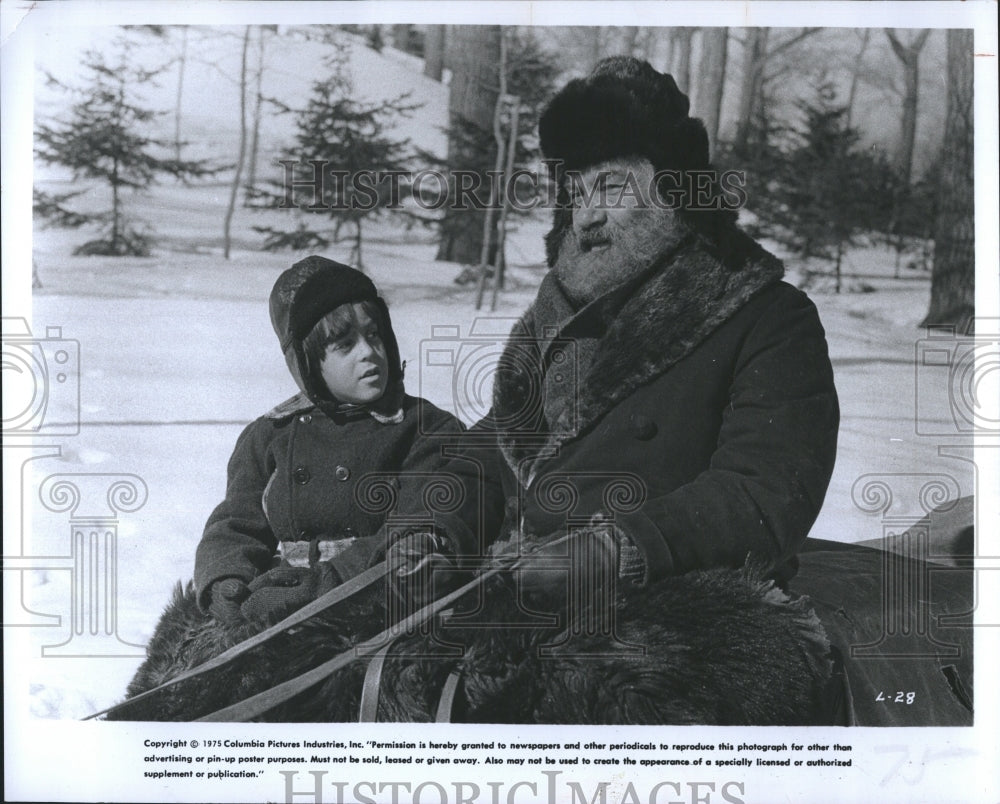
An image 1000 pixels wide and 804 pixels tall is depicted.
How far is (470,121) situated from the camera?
373cm

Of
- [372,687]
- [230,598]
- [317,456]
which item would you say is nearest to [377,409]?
[317,456]

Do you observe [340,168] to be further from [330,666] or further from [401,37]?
[330,666]

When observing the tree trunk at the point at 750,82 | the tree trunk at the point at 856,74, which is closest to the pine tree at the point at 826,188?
the tree trunk at the point at 856,74

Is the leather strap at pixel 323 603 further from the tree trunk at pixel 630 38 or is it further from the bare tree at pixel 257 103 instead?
the tree trunk at pixel 630 38

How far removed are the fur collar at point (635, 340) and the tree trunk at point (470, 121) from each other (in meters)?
0.30

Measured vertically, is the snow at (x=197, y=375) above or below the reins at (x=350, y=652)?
above

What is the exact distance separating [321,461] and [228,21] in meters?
1.39

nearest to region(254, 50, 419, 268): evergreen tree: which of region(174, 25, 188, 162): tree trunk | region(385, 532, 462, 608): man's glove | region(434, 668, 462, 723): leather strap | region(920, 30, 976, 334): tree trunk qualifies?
region(174, 25, 188, 162): tree trunk

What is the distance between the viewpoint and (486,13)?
146 inches

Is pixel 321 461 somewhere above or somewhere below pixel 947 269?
below

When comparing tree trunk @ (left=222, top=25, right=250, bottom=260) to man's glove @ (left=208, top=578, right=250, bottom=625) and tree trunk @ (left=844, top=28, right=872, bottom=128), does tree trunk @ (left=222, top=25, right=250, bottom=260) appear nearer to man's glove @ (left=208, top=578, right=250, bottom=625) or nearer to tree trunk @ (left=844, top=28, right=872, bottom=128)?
man's glove @ (left=208, top=578, right=250, bottom=625)

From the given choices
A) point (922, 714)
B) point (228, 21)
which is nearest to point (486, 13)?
point (228, 21)

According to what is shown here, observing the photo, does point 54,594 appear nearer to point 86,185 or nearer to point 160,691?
point 160,691

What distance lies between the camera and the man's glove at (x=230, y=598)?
11.9ft
